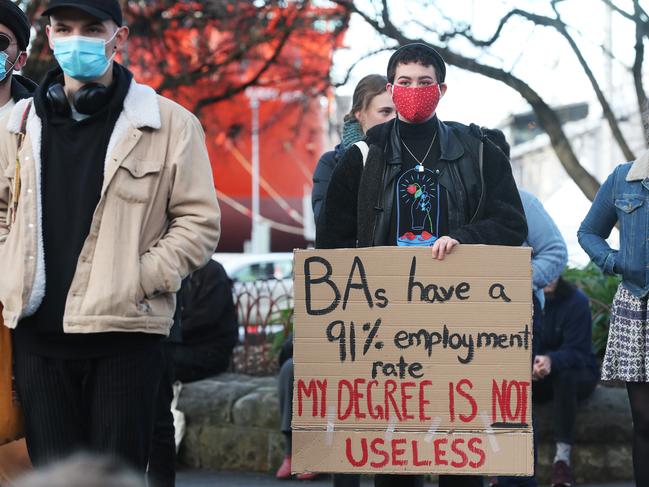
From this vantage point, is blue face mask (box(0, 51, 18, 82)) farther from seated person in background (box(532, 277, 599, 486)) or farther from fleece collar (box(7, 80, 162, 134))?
seated person in background (box(532, 277, 599, 486))

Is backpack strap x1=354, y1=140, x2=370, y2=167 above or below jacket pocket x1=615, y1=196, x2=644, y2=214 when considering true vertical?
above

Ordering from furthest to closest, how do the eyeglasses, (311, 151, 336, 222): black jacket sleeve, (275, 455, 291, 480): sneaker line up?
(275, 455, 291, 480): sneaker < (311, 151, 336, 222): black jacket sleeve < the eyeglasses

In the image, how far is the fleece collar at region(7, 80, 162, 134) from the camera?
410cm

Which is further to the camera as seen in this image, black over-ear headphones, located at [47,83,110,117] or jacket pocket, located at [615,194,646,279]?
jacket pocket, located at [615,194,646,279]

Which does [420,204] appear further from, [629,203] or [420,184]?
[629,203]

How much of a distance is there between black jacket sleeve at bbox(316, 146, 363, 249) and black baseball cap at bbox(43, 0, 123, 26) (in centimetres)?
105

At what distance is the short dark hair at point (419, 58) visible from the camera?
188 inches

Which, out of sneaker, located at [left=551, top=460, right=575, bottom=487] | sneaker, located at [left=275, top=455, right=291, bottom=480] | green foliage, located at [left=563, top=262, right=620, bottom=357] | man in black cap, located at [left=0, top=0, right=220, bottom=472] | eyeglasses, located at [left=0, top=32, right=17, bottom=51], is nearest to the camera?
man in black cap, located at [left=0, top=0, right=220, bottom=472]

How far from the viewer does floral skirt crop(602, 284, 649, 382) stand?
557 cm

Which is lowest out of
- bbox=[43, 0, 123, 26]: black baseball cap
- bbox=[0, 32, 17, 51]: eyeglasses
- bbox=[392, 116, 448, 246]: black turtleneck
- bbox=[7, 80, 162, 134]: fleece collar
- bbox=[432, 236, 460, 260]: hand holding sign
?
bbox=[432, 236, 460, 260]: hand holding sign

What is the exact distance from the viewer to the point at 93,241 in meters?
3.96

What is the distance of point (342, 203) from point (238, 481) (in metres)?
3.56

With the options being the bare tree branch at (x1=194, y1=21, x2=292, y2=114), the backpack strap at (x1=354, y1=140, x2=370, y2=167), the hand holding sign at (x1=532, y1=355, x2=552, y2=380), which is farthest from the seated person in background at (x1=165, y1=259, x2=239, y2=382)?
the bare tree branch at (x1=194, y1=21, x2=292, y2=114)

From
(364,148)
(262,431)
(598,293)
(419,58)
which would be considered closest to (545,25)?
(598,293)
